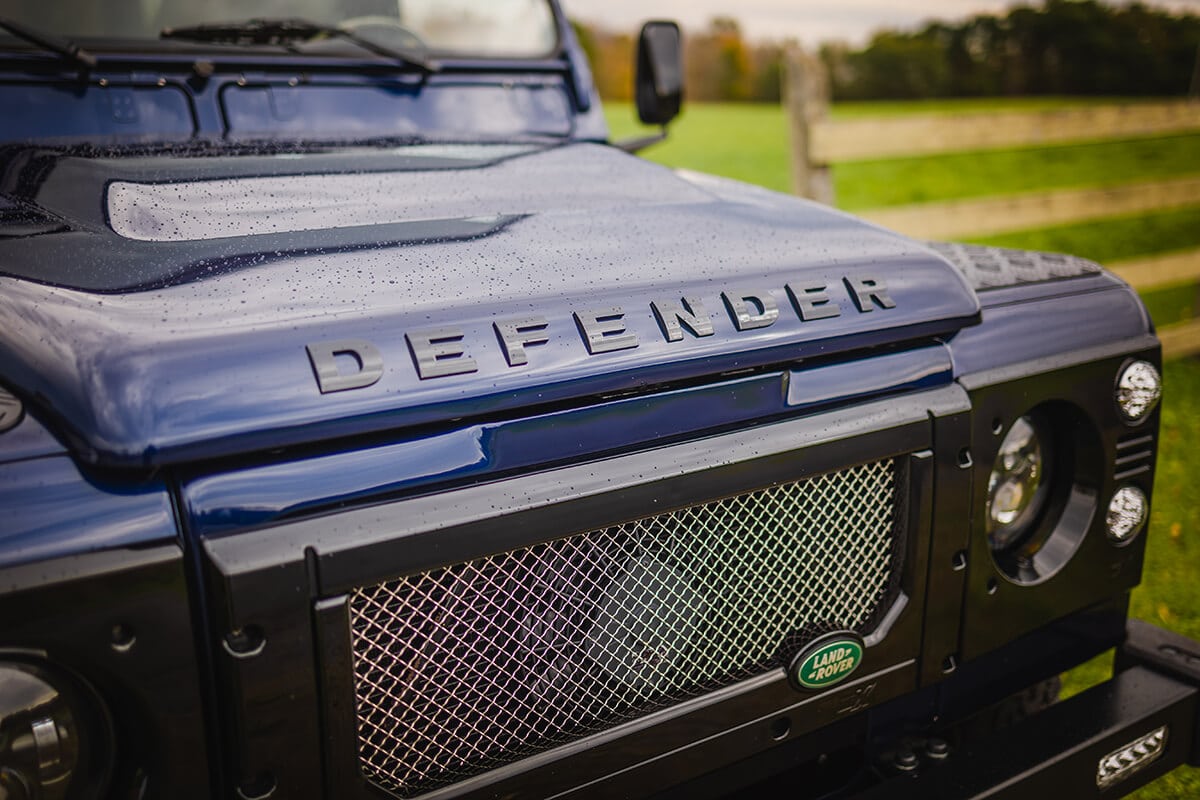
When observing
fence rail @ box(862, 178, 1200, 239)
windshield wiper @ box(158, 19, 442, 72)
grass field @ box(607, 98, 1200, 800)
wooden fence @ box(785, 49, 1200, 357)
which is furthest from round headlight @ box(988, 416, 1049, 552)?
fence rail @ box(862, 178, 1200, 239)

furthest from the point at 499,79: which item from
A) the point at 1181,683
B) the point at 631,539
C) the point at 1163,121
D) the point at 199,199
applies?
the point at 1163,121

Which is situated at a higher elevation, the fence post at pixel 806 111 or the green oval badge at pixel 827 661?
the fence post at pixel 806 111

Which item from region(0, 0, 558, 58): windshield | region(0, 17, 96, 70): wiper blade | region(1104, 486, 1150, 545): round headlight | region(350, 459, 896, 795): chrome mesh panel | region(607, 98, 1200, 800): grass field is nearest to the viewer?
region(350, 459, 896, 795): chrome mesh panel

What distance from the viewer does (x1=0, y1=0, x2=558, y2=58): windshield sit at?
1.85 metres

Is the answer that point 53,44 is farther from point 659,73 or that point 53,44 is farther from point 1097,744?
point 1097,744

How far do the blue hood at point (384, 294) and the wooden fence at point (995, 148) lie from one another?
9.42 ft

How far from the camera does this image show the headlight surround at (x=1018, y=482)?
4.89ft

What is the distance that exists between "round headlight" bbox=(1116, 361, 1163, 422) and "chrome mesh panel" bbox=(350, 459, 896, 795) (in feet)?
1.62

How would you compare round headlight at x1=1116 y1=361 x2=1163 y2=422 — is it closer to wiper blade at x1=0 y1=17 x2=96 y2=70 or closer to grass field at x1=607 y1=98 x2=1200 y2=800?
grass field at x1=607 y1=98 x2=1200 y2=800

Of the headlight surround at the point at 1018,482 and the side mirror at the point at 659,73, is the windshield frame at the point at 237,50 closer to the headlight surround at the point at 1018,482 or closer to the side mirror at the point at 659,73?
the side mirror at the point at 659,73

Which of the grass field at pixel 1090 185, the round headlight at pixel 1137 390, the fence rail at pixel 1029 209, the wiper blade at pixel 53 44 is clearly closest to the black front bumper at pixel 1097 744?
the round headlight at pixel 1137 390

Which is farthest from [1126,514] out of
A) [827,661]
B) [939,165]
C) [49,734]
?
[939,165]

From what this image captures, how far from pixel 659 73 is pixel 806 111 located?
2.26m

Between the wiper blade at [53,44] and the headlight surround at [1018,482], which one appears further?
the wiper blade at [53,44]
